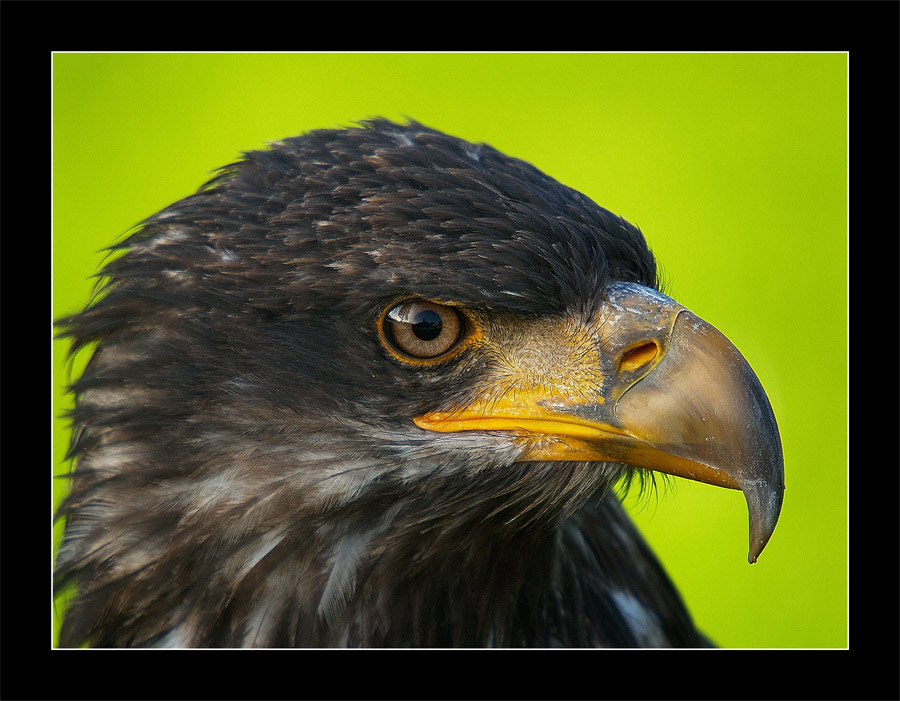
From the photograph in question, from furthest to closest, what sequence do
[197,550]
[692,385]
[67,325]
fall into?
1. [67,325]
2. [197,550]
3. [692,385]

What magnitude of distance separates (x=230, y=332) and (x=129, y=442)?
1.35ft

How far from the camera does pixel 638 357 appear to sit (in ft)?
8.23

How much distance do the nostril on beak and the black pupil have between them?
18.2 inches

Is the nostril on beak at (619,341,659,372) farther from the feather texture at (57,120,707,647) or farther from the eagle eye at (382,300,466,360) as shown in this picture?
the eagle eye at (382,300,466,360)

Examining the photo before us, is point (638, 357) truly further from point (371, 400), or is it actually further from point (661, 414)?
point (371, 400)

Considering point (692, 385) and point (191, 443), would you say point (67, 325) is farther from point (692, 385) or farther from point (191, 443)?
point (692, 385)

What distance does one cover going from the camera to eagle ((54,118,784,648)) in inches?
96.7

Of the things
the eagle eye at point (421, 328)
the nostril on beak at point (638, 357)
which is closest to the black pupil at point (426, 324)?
the eagle eye at point (421, 328)

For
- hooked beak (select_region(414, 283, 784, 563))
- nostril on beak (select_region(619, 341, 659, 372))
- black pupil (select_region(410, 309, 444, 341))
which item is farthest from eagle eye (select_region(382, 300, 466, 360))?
nostril on beak (select_region(619, 341, 659, 372))

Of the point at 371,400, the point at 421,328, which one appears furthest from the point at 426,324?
the point at 371,400

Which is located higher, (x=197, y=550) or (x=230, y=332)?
(x=230, y=332)

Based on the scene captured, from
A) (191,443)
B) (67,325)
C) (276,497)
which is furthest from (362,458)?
(67,325)

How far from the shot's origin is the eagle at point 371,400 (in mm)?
2455

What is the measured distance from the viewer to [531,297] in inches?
99.1
